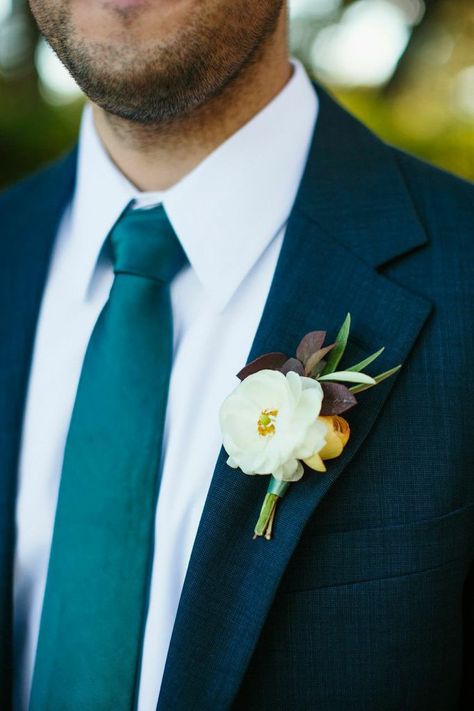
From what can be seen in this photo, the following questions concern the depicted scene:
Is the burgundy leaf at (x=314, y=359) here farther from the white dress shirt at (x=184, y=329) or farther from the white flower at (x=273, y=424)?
the white dress shirt at (x=184, y=329)

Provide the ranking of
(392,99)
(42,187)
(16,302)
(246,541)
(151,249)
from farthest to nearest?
(392,99) → (42,187) → (16,302) → (151,249) → (246,541)

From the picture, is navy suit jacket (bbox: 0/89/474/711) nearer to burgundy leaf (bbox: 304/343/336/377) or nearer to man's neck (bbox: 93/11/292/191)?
burgundy leaf (bbox: 304/343/336/377)

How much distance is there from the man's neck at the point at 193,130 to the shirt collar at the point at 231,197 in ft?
0.11

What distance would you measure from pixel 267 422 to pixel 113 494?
39 centimetres

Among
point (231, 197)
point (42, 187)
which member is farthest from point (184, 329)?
point (42, 187)

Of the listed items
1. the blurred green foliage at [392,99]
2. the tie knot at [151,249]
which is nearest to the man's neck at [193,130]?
the tie knot at [151,249]

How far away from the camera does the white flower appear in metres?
1.27

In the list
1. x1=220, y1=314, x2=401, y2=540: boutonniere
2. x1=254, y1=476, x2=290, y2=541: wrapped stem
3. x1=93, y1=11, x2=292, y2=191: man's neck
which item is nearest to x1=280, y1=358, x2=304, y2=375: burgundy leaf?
x1=220, y1=314, x2=401, y2=540: boutonniere

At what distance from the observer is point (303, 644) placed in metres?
1.42

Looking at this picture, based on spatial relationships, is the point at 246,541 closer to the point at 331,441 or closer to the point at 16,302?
the point at 331,441

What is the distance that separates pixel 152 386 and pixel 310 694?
68cm

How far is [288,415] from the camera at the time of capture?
1.28 m

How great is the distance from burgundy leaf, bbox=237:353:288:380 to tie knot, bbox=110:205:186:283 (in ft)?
1.22

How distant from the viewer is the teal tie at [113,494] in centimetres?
144
